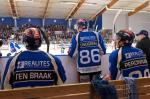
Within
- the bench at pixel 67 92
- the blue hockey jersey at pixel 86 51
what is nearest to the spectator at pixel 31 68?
the bench at pixel 67 92

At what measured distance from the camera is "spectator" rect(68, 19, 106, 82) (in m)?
3.41

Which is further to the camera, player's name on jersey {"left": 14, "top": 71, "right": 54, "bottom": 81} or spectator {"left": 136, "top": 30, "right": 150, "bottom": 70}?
spectator {"left": 136, "top": 30, "right": 150, "bottom": 70}

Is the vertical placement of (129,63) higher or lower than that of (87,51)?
lower

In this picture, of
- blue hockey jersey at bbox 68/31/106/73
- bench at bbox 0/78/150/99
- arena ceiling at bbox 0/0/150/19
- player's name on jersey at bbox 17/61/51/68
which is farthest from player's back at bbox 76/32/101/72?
arena ceiling at bbox 0/0/150/19

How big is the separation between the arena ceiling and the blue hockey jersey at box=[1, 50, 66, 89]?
12.9 metres

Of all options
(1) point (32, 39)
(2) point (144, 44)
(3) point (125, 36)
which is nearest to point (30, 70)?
(1) point (32, 39)

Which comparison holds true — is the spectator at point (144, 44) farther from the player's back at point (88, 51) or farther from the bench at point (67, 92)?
the bench at point (67, 92)

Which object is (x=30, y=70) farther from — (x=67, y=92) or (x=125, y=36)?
(x=125, y=36)

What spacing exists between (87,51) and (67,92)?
5.93ft

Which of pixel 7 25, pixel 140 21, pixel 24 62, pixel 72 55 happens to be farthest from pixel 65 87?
pixel 140 21

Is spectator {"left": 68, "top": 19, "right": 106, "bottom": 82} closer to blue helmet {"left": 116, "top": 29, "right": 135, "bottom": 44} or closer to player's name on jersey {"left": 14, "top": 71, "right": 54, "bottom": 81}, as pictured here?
blue helmet {"left": 116, "top": 29, "right": 135, "bottom": 44}

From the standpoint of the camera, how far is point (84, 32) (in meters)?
3.46

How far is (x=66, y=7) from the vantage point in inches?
634

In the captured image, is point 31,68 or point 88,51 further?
point 88,51
